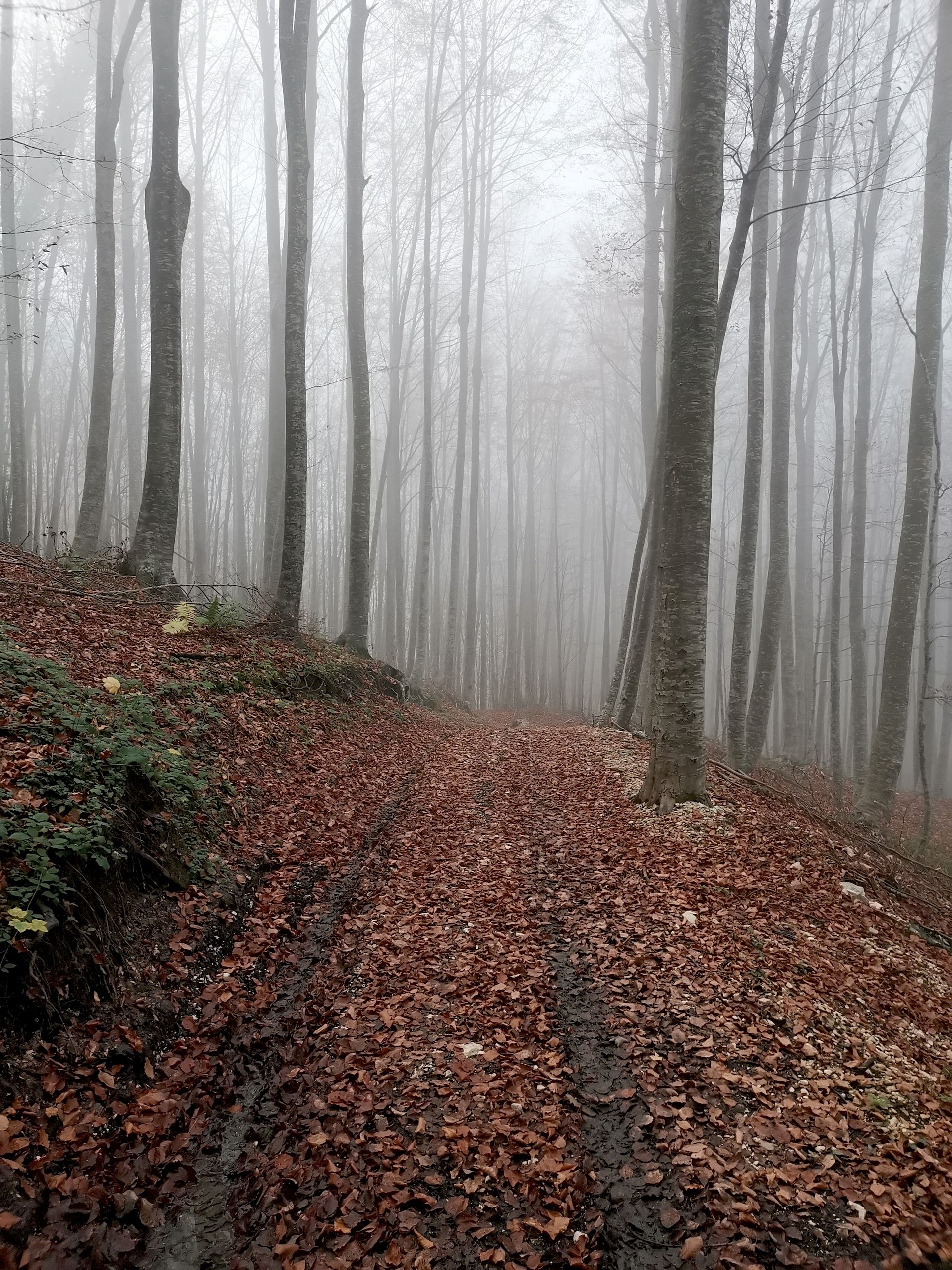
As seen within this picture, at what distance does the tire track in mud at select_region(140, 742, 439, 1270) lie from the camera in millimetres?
2379

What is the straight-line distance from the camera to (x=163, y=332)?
9.12 m

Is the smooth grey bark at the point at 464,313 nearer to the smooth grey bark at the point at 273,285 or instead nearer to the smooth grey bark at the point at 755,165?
the smooth grey bark at the point at 273,285

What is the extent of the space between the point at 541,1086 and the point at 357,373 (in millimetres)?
12868

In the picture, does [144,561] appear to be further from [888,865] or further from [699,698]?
[888,865]

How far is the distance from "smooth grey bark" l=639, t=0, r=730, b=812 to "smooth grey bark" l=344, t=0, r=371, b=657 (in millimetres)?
6966

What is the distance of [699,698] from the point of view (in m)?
6.62

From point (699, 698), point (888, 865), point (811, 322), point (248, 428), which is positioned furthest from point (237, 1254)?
point (248, 428)

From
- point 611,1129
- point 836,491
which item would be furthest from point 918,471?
point 611,1129

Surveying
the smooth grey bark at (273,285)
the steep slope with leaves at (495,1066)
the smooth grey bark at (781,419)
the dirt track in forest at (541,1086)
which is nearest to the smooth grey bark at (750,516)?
the smooth grey bark at (781,419)

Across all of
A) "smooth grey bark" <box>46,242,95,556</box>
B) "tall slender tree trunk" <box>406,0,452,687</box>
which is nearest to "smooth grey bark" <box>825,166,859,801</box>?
"tall slender tree trunk" <box>406,0,452,687</box>

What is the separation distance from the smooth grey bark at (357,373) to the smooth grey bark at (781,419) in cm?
718

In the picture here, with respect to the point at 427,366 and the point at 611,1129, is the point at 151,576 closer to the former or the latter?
the point at 611,1129

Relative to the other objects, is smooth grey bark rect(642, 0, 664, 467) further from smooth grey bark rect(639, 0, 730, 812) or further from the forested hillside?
smooth grey bark rect(639, 0, 730, 812)

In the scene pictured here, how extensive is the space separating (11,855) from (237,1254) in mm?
1998
